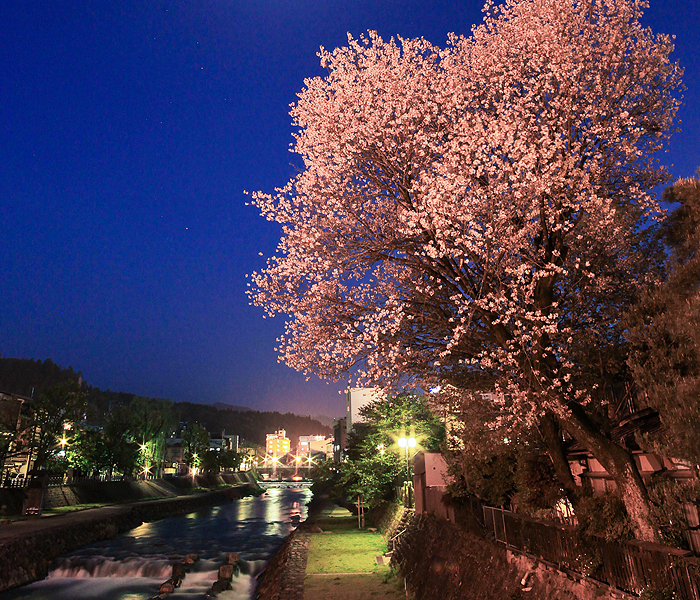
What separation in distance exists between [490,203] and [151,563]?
3297 centimetres

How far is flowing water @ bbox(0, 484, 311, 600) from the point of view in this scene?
26750mm

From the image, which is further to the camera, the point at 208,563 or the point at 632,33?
the point at 208,563

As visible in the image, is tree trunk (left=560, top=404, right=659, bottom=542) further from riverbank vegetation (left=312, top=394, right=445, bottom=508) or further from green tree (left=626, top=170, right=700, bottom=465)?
riverbank vegetation (left=312, top=394, right=445, bottom=508)

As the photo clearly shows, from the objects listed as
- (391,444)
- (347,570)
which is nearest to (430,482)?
(347,570)

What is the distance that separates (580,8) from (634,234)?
7247 mm

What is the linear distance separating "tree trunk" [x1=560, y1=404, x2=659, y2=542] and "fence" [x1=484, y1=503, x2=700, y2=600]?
1175 mm

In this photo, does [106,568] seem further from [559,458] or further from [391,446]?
[559,458]

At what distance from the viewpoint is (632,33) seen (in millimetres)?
13914

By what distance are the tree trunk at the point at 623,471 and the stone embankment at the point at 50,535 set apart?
30.8 meters

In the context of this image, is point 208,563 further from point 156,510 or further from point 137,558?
point 156,510

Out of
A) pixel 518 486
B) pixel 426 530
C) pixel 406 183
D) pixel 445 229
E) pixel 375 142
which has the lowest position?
pixel 426 530

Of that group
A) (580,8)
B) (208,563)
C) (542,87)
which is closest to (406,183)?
(542,87)

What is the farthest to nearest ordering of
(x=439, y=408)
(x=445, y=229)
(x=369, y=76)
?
(x=439, y=408)
(x=369, y=76)
(x=445, y=229)

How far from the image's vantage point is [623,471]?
34.5 ft
